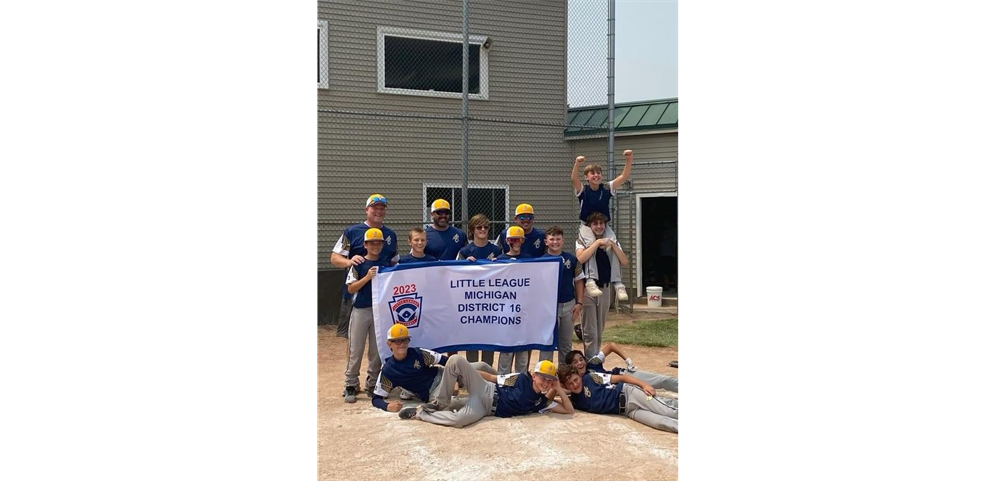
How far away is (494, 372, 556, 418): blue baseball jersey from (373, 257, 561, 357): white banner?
96 cm

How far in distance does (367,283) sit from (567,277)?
199 centimetres

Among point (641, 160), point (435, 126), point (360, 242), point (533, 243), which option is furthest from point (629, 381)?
point (641, 160)

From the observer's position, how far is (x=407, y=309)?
7.58m

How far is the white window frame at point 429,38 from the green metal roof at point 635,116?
1824mm

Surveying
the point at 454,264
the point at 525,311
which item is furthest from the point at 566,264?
the point at 454,264

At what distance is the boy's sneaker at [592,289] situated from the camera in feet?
26.1

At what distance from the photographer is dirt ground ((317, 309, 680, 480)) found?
17.2 ft

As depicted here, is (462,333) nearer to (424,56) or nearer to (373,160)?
(373,160)

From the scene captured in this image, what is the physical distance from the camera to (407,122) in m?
13.1

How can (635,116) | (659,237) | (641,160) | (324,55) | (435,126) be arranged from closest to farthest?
(324,55), (435,126), (641,160), (635,116), (659,237)

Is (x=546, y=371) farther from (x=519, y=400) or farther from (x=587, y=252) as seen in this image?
(x=587, y=252)

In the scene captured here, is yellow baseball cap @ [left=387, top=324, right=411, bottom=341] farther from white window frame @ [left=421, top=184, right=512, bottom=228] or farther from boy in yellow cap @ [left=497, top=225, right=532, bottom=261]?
white window frame @ [left=421, top=184, right=512, bottom=228]

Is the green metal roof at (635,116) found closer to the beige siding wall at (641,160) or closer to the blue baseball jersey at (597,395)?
the beige siding wall at (641,160)

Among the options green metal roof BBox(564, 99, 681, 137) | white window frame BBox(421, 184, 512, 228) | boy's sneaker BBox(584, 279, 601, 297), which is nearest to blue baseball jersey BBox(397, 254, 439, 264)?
boy's sneaker BBox(584, 279, 601, 297)
